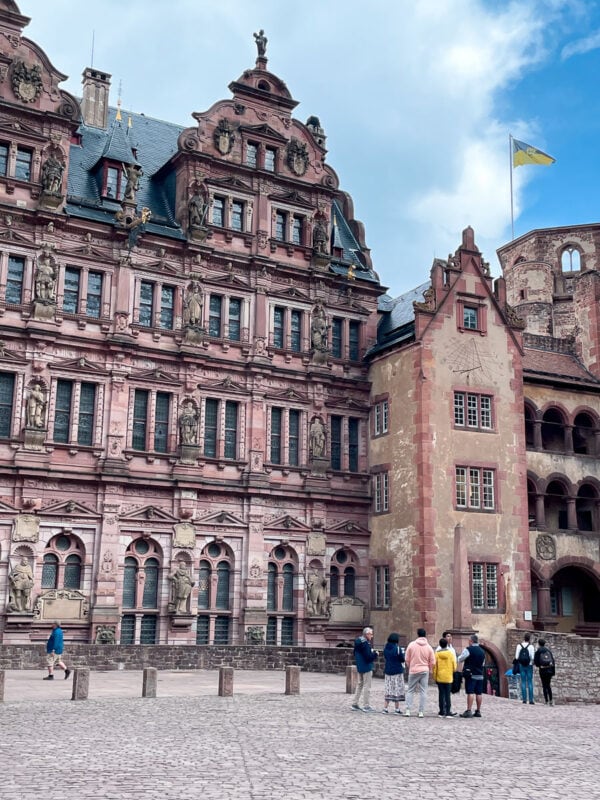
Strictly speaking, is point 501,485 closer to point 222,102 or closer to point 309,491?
point 309,491

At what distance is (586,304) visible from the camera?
4862 cm

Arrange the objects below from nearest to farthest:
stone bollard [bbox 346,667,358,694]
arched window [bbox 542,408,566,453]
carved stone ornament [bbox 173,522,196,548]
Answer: stone bollard [bbox 346,667,358,694], carved stone ornament [bbox 173,522,196,548], arched window [bbox 542,408,566,453]

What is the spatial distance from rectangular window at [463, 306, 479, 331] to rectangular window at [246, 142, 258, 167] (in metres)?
11.3

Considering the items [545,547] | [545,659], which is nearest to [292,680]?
[545,659]

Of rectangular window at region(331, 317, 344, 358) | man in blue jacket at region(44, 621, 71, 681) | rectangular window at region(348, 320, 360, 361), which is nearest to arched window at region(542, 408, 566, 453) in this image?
rectangular window at region(348, 320, 360, 361)

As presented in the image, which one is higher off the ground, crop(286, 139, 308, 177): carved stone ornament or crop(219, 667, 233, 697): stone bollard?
crop(286, 139, 308, 177): carved stone ornament

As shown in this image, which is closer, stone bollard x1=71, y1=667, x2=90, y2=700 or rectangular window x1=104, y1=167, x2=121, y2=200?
stone bollard x1=71, y1=667, x2=90, y2=700

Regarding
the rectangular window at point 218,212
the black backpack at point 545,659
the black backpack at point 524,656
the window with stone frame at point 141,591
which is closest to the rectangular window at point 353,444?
the window with stone frame at point 141,591

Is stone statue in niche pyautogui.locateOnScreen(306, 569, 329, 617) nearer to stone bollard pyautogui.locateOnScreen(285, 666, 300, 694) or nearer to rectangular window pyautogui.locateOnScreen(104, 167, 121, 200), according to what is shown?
stone bollard pyautogui.locateOnScreen(285, 666, 300, 694)

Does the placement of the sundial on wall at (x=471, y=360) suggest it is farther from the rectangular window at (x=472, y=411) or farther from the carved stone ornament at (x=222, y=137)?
the carved stone ornament at (x=222, y=137)

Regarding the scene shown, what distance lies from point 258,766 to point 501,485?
1041 inches

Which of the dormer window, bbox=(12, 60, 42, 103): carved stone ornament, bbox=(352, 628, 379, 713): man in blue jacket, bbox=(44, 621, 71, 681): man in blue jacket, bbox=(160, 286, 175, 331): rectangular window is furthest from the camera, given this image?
the dormer window

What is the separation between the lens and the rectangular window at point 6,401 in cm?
3381

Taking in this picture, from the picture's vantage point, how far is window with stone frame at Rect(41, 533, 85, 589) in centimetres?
3366
